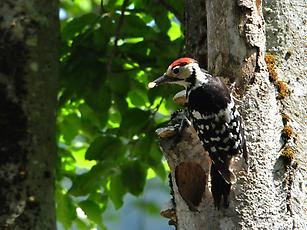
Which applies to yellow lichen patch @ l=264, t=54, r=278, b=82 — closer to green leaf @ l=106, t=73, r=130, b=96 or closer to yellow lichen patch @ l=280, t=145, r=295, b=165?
yellow lichen patch @ l=280, t=145, r=295, b=165

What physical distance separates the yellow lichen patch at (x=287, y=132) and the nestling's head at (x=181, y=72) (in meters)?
0.47

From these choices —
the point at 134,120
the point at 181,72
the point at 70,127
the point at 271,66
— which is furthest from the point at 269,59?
the point at 70,127

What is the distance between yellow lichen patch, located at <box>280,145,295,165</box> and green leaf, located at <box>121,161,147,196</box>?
1304mm

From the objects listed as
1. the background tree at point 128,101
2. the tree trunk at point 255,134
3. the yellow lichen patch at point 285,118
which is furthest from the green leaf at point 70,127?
the yellow lichen patch at point 285,118

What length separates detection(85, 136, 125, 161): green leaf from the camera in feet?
12.0

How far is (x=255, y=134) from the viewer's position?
258 cm

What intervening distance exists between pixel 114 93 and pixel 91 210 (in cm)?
63

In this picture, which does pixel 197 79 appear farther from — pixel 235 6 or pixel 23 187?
pixel 23 187

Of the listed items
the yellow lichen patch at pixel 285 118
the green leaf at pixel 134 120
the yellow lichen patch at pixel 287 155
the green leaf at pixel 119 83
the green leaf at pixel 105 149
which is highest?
the yellow lichen patch at pixel 285 118

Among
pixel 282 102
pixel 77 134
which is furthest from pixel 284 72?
pixel 77 134

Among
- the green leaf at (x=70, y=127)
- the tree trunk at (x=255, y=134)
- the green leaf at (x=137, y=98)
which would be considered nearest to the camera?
the tree trunk at (x=255, y=134)

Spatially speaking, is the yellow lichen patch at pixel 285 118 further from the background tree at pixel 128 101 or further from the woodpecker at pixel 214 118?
the woodpecker at pixel 214 118

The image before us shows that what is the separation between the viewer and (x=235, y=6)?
8.91 ft

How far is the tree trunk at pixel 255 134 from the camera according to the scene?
8.16 ft
